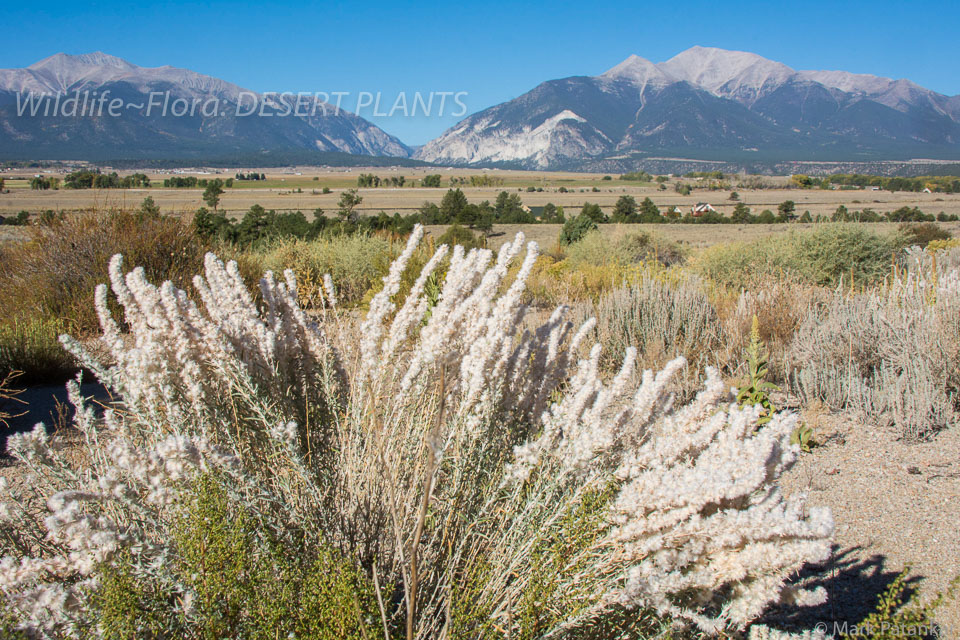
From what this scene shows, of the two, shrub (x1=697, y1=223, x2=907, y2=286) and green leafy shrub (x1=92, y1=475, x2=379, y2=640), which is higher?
shrub (x1=697, y1=223, x2=907, y2=286)

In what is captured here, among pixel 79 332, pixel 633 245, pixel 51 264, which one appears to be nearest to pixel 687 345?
pixel 79 332

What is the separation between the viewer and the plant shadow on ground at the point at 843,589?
94.6 inches

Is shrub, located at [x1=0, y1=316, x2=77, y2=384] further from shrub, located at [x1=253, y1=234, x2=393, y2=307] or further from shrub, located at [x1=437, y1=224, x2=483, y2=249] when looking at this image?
shrub, located at [x1=437, y1=224, x2=483, y2=249]

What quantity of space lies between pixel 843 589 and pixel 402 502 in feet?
6.83

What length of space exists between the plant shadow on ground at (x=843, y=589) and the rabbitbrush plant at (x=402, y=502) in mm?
656

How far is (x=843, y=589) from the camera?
2.61m

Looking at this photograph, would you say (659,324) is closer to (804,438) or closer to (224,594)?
(804,438)

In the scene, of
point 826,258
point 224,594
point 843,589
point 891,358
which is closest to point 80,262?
point 224,594

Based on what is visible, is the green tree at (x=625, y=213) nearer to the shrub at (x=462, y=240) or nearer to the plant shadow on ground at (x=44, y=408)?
the shrub at (x=462, y=240)

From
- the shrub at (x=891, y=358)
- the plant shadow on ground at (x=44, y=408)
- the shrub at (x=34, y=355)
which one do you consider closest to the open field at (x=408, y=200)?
the shrub at (x=34, y=355)

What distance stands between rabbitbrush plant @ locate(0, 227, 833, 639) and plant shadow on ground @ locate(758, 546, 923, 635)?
2.15 feet

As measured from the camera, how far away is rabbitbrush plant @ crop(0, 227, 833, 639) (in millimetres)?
1408

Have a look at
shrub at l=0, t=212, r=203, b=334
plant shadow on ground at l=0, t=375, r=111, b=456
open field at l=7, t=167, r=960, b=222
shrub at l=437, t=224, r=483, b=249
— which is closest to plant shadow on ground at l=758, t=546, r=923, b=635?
plant shadow on ground at l=0, t=375, r=111, b=456

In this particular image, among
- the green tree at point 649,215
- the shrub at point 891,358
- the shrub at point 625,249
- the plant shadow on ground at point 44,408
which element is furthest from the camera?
the green tree at point 649,215
